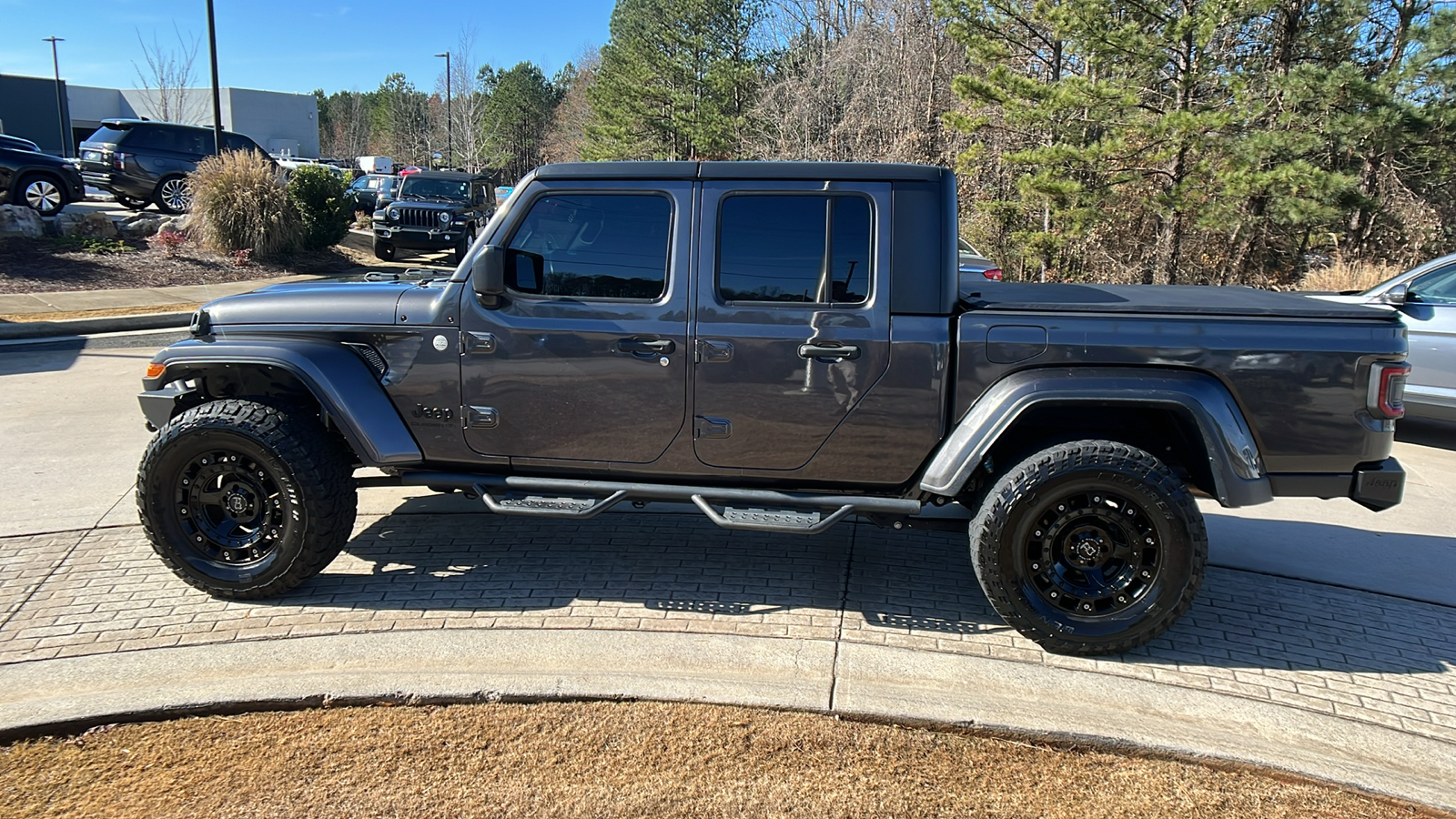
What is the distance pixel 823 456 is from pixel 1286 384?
188cm

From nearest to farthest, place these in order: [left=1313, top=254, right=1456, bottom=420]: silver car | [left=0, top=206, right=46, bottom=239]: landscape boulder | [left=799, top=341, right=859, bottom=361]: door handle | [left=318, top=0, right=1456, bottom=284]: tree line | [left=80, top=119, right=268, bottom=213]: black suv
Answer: [left=799, top=341, right=859, bottom=361]: door handle < [left=1313, top=254, right=1456, bottom=420]: silver car < [left=318, top=0, right=1456, bottom=284]: tree line < [left=0, top=206, right=46, bottom=239]: landscape boulder < [left=80, top=119, right=268, bottom=213]: black suv

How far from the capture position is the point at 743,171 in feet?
13.8

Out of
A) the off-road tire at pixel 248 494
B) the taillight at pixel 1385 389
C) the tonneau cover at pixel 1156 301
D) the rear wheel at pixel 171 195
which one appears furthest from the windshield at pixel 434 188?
the taillight at pixel 1385 389

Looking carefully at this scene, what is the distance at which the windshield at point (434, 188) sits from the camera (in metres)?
19.9

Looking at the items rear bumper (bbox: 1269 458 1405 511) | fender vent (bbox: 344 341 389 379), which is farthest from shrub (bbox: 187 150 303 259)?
rear bumper (bbox: 1269 458 1405 511)

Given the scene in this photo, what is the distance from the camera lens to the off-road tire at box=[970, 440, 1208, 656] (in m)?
3.86

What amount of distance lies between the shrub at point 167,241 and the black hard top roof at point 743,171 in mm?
14510

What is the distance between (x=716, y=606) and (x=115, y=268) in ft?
47.7

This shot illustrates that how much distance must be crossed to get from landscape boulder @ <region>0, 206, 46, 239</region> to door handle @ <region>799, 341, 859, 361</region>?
54.4ft

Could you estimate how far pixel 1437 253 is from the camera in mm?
15477

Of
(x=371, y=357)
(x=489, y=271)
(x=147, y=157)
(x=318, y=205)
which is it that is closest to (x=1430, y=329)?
(x=489, y=271)

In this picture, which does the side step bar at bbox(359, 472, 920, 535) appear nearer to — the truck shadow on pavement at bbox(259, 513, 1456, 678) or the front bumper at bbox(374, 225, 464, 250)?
the truck shadow on pavement at bbox(259, 513, 1456, 678)

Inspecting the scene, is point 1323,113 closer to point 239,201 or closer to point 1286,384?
point 1286,384

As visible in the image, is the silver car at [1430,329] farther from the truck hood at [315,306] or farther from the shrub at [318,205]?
the shrub at [318,205]
